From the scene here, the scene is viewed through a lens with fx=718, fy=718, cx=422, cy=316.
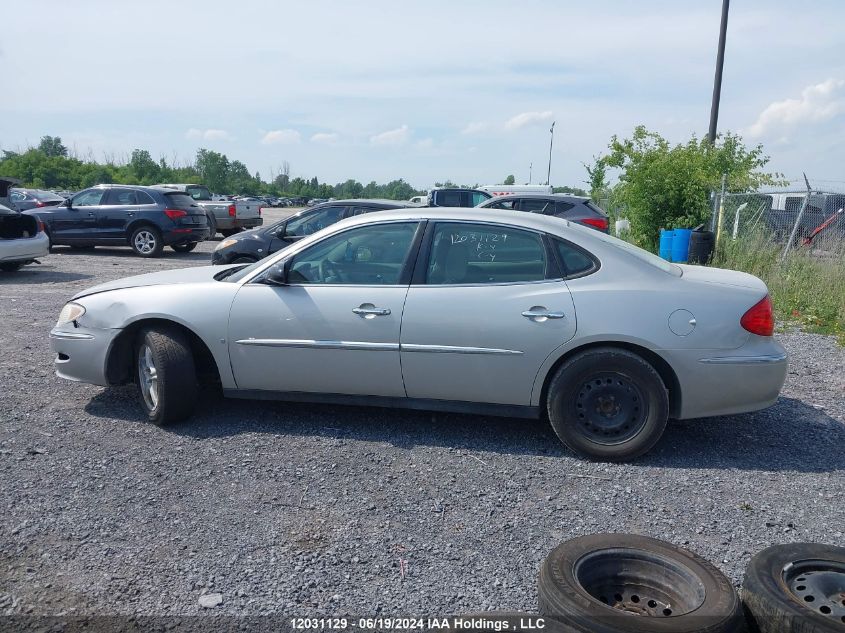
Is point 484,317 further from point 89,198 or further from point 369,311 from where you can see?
point 89,198

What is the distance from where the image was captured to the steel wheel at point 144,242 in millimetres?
16406

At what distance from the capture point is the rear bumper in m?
4.39

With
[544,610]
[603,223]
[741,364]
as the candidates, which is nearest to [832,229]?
[603,223]

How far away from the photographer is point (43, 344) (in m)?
7.30

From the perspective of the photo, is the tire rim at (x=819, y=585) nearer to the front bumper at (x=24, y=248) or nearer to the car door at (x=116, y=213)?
the front bumper at (x=24, y=248)

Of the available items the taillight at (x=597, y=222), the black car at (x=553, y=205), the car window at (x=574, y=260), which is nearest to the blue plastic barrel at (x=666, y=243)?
the taillight at (x=597, y=222)

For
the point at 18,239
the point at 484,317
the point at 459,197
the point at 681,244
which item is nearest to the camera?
the point at 484,317

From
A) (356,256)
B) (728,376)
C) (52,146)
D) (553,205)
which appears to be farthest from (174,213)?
(52,146)

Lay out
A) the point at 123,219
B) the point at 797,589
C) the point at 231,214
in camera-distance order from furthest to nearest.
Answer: the point at 231,214 → the point at 123,219 → the point at 797,589

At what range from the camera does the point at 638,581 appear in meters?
2.87

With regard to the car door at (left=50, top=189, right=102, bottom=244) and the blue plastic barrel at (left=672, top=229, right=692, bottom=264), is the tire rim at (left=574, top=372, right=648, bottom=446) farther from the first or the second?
the car door at (left=50, top=189, right=102, bottom=244)

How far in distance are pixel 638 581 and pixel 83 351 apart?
4111 mm

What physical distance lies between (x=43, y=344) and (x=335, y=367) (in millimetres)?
4131

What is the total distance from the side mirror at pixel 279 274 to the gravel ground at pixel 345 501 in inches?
39.8
